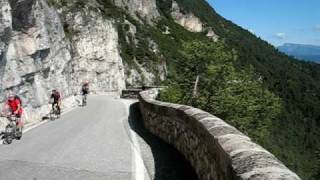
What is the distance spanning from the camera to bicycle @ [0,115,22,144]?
1399 cm

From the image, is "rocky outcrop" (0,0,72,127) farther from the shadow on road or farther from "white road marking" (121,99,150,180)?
"white road marking" (121,99,150,180)

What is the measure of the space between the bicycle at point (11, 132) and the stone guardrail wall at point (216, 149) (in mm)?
4132

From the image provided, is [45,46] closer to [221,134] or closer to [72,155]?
[72,155]

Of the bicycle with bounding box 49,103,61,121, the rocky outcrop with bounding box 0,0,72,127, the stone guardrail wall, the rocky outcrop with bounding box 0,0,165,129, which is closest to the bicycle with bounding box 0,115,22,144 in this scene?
the stone guardrail wall

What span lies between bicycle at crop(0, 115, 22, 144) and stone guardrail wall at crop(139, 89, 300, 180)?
4132mm

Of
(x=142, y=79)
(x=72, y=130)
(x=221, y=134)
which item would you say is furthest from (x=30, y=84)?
(x=142, y=79)

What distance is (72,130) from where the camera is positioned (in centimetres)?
1734

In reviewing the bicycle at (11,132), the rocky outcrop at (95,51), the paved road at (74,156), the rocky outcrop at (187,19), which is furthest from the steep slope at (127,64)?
the paved road at (74,156)

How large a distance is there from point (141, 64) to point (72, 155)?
75.6m

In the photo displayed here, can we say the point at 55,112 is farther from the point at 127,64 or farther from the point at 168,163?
the point at 127,64

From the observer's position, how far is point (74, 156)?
36.9 feet

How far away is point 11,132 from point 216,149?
910cm

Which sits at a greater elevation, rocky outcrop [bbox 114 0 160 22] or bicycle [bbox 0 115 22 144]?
rocky outcrop [bbox 114 0 160 22]

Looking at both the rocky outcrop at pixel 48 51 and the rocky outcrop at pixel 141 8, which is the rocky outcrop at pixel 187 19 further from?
the rocky outcrop at pixel 48 51
